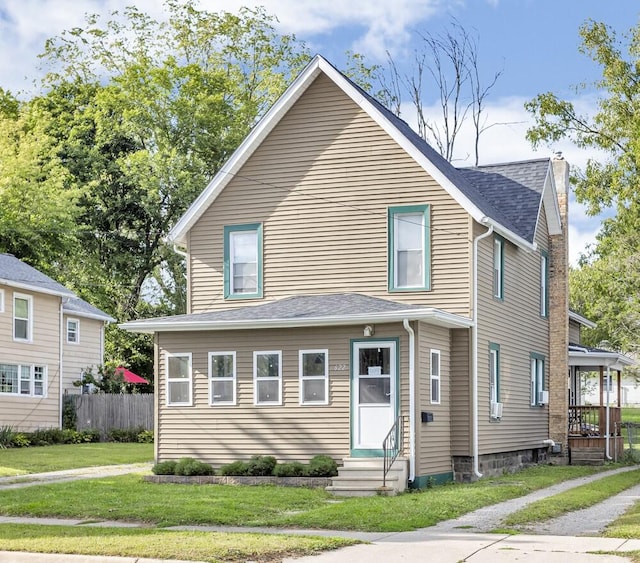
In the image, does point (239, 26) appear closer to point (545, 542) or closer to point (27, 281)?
point (27, 281)

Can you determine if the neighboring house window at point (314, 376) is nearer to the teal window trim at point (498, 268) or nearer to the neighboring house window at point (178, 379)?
the neighboring house window at point (178, 379)

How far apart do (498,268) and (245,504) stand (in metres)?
11.1

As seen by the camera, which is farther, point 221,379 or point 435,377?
point 221,379

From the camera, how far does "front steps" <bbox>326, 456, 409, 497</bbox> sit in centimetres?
2052

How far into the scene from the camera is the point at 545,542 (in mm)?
13703

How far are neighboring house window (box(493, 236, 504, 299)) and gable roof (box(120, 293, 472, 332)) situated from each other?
271 centimetres

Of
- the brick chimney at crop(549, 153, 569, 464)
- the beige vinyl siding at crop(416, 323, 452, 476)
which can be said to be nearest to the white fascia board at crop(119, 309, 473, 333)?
the beige vinyl siding at crop(416, 323, 452, 476)

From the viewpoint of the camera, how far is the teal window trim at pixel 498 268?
2612 centimetres

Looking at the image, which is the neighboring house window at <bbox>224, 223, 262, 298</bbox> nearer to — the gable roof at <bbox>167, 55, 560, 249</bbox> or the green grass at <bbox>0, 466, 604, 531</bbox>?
the gable roof at <bbox>167, 55, 560, 249</bbox>

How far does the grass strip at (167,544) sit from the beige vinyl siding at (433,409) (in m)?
8.72

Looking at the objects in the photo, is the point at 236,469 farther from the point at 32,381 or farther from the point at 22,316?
the point at 32,381

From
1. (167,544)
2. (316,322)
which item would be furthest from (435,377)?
(167,544)

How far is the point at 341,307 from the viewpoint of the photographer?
23219 mm

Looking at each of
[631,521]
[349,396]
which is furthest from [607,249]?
[631,521]
